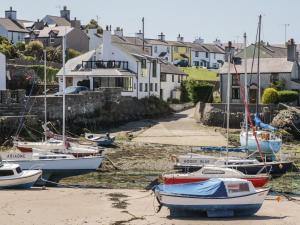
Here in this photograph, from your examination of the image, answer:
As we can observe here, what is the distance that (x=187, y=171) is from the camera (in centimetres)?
3381

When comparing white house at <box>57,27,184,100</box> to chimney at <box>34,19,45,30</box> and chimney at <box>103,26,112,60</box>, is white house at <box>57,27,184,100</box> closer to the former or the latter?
chimney at <box>103,26,112,60</box>

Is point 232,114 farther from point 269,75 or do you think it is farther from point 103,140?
point 103,140

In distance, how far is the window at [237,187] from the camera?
2397 cm

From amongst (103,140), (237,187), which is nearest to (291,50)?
(103,140)

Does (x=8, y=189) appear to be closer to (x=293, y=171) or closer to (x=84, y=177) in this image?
(x=84, y=177)

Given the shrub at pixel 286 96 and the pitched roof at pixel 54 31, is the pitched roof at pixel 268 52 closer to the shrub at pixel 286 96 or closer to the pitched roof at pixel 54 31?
the shrub at pixel 286 96

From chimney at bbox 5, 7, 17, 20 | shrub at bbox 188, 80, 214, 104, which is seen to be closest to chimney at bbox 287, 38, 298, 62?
shrub at bbox 188, 80, 214, 104

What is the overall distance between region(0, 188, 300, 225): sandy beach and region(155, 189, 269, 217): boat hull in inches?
16.9

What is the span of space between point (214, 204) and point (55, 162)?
44.6 ft

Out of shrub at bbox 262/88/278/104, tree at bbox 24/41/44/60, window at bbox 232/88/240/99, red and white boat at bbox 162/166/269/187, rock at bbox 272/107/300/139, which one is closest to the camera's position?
red and white boat at bbox 162/166/269/187

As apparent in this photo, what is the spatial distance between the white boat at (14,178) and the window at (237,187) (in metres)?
10.7

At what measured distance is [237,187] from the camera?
24078 millimetres

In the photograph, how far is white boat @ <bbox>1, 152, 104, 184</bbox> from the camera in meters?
34.3

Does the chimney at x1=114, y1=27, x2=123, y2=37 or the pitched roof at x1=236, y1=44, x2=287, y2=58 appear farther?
the chimney at x1=114, y1=27, x2=123, y2=37
